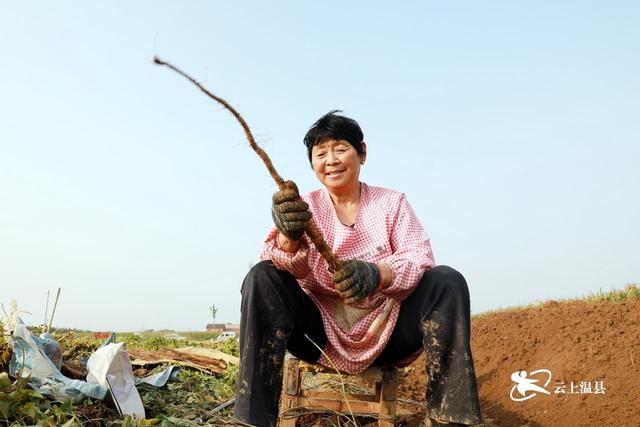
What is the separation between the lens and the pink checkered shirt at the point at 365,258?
2170 millimetres

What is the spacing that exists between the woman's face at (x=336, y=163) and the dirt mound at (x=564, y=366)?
2.07 meters

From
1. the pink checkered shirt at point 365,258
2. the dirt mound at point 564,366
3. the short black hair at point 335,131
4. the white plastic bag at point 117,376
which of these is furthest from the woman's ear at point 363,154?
the dirt mound at point 564,366

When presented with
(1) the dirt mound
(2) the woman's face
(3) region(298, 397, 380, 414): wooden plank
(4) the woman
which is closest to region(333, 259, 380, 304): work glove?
(4) the woman

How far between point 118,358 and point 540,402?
2.81 m

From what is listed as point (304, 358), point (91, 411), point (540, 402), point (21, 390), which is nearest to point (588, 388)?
point (540, 402)

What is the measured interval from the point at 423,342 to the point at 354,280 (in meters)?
0.34

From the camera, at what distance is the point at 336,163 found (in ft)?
8.22

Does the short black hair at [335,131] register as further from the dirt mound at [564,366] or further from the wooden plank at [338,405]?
the dirt mound at [564,366]

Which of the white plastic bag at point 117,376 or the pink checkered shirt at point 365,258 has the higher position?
the pink checkered shirt at point 365,258

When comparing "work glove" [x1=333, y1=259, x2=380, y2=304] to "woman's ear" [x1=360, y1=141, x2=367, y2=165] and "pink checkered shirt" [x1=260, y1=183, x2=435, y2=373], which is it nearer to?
"pink checkered shirt" [x1=260, y1=183, x2=435, y2=373]

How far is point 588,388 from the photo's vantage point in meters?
4.12

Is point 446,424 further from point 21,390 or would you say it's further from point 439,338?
point 21,390

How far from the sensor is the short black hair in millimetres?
2514

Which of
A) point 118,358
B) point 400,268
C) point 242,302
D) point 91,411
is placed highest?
point 400,268
